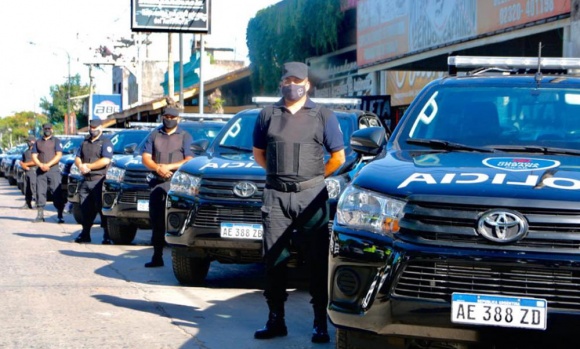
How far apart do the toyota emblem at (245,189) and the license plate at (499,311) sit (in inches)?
174

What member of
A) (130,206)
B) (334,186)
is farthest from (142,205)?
(334,186)

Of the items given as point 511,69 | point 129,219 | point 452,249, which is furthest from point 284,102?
point 129,219

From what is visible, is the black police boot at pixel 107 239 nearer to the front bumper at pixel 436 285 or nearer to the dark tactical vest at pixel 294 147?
the dark tactical vest at pixel 294 147

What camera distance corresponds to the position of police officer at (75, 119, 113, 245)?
1423cm

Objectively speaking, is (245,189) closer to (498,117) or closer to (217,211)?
(217,211)

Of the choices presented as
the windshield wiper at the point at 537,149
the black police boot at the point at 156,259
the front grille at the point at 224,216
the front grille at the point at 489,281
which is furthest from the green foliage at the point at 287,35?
the front grille at the point at 489,281

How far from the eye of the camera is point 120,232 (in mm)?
14086

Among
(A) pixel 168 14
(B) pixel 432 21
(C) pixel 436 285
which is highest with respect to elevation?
(A) pixel 168 14

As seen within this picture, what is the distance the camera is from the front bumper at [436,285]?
14.6 feet

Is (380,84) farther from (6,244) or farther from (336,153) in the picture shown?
(336,153)

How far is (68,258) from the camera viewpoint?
40.1 ft

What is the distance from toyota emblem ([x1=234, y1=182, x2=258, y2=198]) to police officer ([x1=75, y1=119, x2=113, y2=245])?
5721mm

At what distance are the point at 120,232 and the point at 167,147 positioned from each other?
3129 mm

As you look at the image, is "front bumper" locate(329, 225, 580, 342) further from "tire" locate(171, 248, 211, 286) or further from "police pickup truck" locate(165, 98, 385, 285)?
"tire" locate(171, 248, 211, 286)
